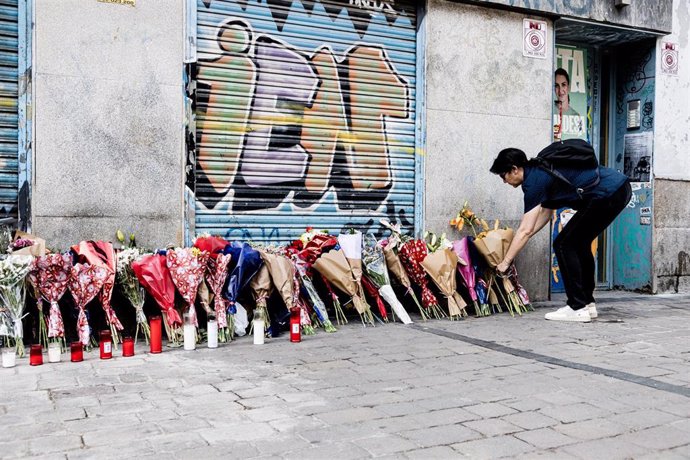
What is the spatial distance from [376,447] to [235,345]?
2.62 metres

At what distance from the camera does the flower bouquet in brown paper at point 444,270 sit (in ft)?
21.5

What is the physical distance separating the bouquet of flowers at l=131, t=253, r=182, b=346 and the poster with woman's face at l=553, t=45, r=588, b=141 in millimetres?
5602

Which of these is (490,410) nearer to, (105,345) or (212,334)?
(212,334)

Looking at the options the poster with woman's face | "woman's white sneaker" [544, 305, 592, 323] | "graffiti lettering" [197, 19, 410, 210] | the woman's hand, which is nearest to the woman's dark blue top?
the woman's hand

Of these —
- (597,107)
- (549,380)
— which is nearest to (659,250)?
(597,107)

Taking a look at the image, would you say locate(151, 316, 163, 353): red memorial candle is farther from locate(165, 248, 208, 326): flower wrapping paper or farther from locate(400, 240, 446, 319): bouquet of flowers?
locate(400, 240, 446, 319): bouquet of flowers

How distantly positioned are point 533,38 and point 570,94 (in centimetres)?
130

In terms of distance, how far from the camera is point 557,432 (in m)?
3.30

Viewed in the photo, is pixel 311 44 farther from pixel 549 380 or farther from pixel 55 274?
pixel 549 380

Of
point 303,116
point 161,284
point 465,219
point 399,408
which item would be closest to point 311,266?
point 161,284

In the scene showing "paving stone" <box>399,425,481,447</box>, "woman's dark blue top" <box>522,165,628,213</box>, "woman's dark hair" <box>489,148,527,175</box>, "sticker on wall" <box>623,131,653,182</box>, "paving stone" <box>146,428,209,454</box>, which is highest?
"sticker on wall" <box>623,131,653,182</box>

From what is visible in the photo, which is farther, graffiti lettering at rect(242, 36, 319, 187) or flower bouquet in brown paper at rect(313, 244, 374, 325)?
graffiti lettering at rect(242, 36, 319, 187)

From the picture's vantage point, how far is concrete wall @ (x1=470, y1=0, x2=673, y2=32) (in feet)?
26.4

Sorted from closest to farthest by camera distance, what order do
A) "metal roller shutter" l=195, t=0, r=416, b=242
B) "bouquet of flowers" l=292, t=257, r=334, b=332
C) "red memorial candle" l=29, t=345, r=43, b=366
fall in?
"red memorial candle" l=29, t=345, r=43, b=366, "bouquet of flowers" l=292, t=257, r=334, b=332, "metal roller shutter" l=195, t=0, r=416, b=242
